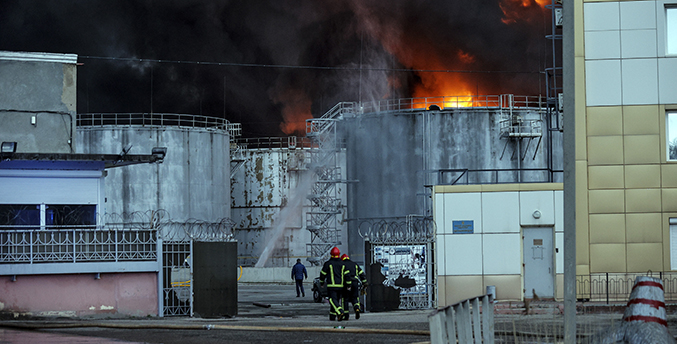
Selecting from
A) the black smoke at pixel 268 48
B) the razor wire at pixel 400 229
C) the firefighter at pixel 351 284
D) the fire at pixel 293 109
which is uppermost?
the black smoke at pixel 268 48

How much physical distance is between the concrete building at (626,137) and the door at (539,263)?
48.3 inches

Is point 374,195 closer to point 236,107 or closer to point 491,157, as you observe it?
point 491,157

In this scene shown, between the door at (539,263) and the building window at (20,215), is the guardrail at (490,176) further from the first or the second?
the building window at (20,215)

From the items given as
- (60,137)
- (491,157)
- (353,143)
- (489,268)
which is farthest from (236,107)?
(489,268)

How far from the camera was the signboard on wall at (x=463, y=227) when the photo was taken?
2464cm

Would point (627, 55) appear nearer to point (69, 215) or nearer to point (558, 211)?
point (558, 211)

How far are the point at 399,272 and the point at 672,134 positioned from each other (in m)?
8.93

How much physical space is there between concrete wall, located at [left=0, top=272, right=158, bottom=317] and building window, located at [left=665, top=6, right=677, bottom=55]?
16.0 meters

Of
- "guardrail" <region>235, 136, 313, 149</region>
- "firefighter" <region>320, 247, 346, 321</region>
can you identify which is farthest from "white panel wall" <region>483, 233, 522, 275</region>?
"guardrail" <region>235, 136, 313, 149</region>

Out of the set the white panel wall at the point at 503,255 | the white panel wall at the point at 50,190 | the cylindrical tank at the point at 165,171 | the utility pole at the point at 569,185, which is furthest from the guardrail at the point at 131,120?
the utility pole at the point at 569,185

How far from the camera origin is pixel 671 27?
944 inches

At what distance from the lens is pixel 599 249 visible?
23.5 m

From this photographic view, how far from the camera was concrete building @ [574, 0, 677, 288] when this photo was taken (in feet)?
76.9

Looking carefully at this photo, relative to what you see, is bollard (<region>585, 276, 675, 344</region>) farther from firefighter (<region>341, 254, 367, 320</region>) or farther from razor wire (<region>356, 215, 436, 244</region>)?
A: razor wire (<region>356, 215, 436, 244</region>)
